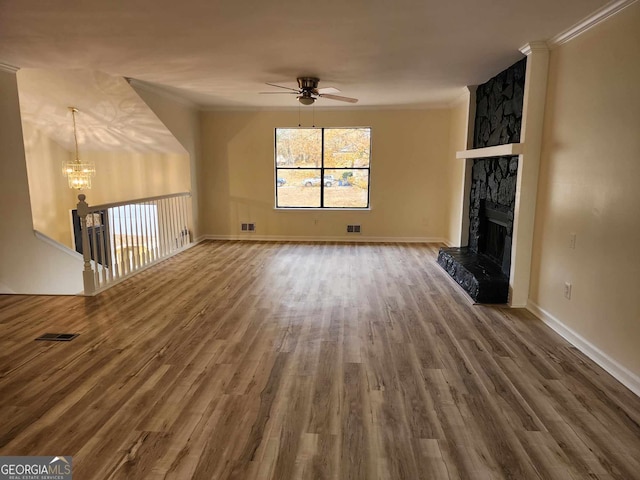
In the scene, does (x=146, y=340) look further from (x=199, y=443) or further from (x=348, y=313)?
(x=348, y=313)

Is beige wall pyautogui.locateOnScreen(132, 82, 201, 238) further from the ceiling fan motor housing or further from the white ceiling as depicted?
the ceiling fan motor housing

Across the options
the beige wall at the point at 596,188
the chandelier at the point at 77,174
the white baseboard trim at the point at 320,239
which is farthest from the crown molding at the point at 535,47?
the chandelier at the point at 77,174

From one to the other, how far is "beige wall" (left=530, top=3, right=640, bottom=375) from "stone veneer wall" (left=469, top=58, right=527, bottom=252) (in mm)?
528

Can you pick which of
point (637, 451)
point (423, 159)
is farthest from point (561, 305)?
point (423, 159)

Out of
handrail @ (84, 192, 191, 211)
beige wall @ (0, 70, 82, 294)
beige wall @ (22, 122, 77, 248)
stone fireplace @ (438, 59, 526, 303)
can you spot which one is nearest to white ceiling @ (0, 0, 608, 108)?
stone fireplace @ (438, 59, 526, 303)

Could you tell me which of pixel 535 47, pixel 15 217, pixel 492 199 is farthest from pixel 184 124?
pixel 535 47

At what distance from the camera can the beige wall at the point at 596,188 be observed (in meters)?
2.59

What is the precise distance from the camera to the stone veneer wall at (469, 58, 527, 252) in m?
4.23

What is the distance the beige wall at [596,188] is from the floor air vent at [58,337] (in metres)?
3.96

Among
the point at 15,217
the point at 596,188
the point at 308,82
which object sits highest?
the point at 308,82

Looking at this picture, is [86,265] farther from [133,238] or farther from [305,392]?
[305,392]

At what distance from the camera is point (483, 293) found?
4.11 m

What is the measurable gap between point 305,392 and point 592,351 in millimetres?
2090

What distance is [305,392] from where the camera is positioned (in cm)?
249
